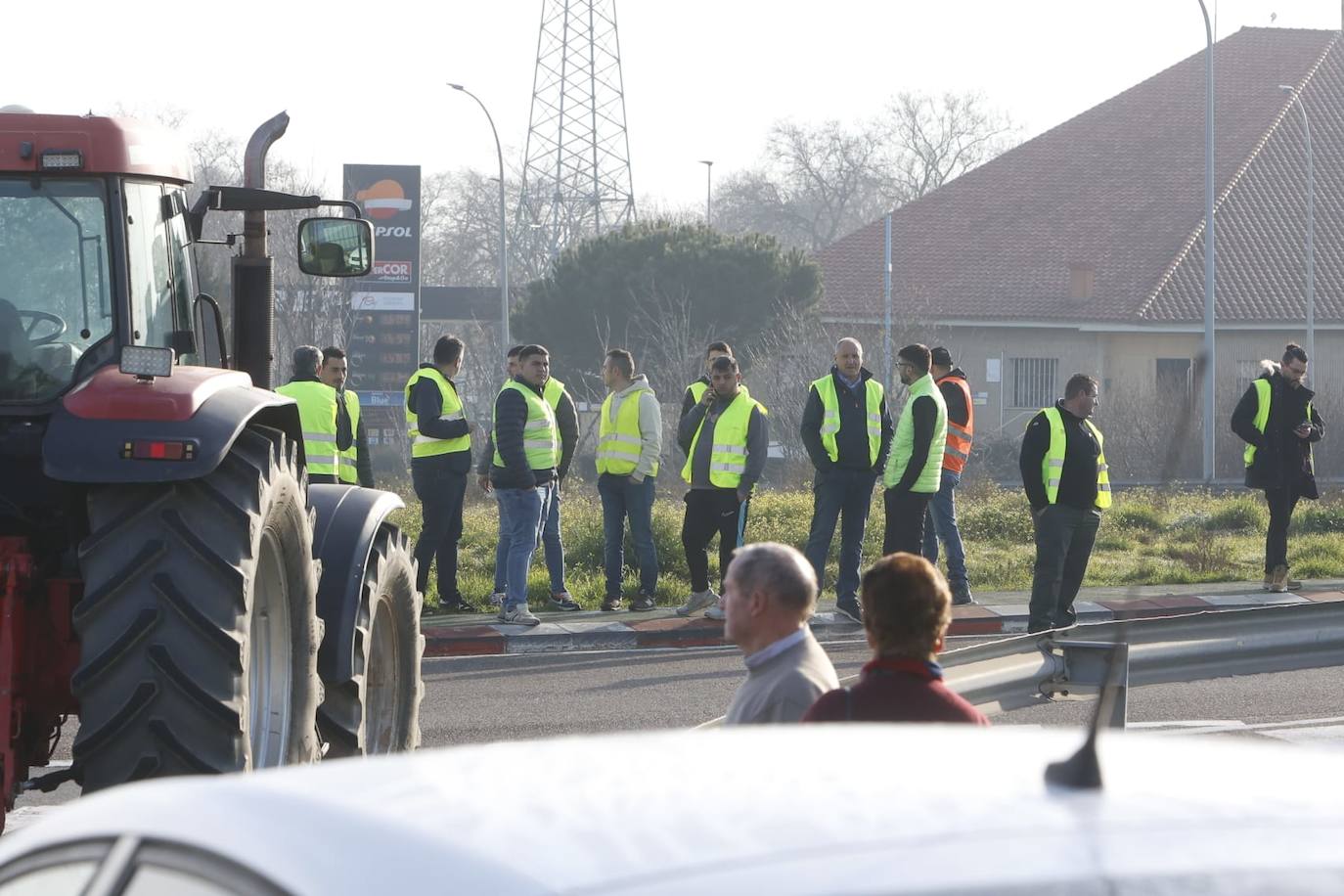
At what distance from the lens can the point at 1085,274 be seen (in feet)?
161

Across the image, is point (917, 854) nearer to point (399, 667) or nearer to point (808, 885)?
point (808, 885)

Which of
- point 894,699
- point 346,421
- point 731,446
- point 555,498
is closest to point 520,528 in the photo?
point 555,498

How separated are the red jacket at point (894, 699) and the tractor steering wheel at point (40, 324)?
2.97 metres

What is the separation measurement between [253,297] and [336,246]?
378mm

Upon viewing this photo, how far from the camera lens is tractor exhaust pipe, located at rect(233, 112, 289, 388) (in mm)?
7180

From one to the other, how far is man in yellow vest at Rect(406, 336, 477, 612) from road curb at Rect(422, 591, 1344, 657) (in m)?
0.53

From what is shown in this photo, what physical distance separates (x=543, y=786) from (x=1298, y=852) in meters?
0.71

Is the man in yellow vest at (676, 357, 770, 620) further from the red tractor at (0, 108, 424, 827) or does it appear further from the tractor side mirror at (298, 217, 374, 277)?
the red tractor at (0, 108, 424, 827)

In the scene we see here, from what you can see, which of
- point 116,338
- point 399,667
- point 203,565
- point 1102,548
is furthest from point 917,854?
point 1102,548

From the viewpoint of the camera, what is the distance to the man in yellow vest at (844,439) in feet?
43.9

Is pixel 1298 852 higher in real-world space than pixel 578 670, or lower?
higher

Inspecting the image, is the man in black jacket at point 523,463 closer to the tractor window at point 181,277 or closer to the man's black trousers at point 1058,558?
the man's black trousers at point 1058,558

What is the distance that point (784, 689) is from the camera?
4324 mm

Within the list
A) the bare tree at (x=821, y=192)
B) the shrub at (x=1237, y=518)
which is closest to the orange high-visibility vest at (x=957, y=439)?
the shrub at (x=1237, y=518)
